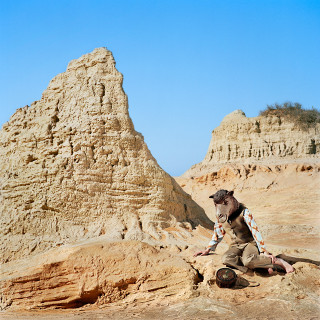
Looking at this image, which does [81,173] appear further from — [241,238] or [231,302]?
[231,302]

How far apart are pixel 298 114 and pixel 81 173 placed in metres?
20.5

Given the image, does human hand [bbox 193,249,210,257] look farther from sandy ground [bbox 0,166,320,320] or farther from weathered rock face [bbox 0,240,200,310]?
weathered rock face [bbox 0,240,200,310]

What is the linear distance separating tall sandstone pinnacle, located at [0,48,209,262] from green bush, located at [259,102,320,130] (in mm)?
18058

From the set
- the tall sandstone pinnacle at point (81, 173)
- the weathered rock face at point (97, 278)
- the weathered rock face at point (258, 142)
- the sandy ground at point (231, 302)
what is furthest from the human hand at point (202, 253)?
the weathered rock face at point (258, 142)

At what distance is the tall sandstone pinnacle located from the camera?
7.39 metres

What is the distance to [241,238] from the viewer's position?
5.82m

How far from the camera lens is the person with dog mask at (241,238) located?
5.50 metres

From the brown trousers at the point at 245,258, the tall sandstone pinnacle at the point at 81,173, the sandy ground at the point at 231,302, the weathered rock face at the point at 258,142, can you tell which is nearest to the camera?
the sandy ground at the point at 231,302

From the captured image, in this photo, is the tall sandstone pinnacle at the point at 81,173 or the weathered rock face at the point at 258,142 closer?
the tall sandstone pinnacle at the point at 81,173

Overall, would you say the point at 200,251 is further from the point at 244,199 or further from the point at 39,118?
the point at 244,199

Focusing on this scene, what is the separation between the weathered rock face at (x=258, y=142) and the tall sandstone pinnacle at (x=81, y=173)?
54.1ft

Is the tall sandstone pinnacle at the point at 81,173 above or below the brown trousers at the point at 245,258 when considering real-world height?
above

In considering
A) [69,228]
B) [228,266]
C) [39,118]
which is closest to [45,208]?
[69,228]

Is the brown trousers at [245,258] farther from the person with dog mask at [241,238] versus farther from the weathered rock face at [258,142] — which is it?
the weathered rock face at [258,142]
